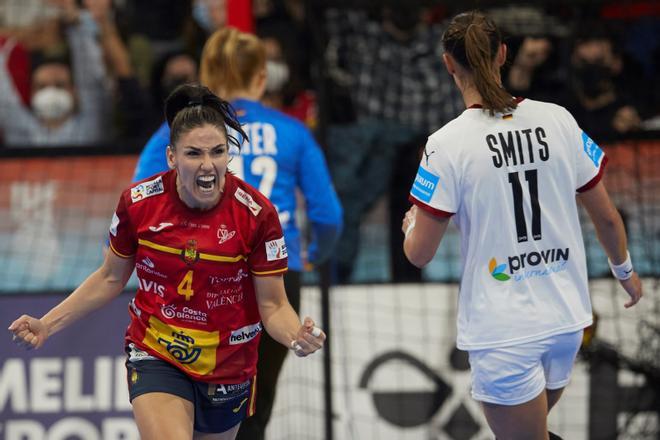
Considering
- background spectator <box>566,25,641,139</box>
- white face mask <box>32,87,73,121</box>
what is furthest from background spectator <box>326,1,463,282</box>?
white face mask <box>32,87,73,121</box>

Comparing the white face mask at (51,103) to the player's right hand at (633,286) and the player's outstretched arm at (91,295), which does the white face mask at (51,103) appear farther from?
the player's right hand at (633,286)

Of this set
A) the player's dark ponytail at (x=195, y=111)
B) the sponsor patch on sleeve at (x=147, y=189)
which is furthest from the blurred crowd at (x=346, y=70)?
the sponsor patch on sleeve at (x=147, y=189)

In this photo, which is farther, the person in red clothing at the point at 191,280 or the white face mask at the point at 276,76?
the white face mask at the point at 276,76

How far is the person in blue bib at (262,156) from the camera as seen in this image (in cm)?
561

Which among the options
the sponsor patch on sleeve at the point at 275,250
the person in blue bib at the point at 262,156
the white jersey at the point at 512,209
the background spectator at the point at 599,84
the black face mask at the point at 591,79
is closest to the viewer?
the white jersey at the point at 512,209

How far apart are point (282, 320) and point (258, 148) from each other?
1337 millimetres

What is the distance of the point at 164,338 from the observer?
459cm

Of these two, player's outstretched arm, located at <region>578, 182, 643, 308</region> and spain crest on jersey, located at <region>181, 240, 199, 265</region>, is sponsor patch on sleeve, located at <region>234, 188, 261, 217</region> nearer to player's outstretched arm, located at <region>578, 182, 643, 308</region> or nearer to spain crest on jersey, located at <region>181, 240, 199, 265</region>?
spain crest on jersey, located at <region>181, 240, 199, 265</region>

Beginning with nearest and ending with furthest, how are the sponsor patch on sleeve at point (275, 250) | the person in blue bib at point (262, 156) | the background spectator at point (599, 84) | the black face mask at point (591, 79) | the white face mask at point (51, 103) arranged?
the sponsor patch on sleeve at point (275, 250) → the person in blue bib at point (262, 156) → the background spectator at point (599, 84) → the black face mask at point (591, 79) → the white face mask at point (51, 103)

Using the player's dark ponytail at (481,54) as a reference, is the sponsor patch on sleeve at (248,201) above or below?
below

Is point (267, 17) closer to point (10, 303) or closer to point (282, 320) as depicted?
point (10, 303)

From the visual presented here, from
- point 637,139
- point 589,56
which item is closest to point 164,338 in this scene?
point 637,139

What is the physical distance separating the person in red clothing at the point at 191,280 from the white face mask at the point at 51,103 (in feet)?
14.5

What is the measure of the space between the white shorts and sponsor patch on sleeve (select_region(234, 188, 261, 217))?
1.02 meters
